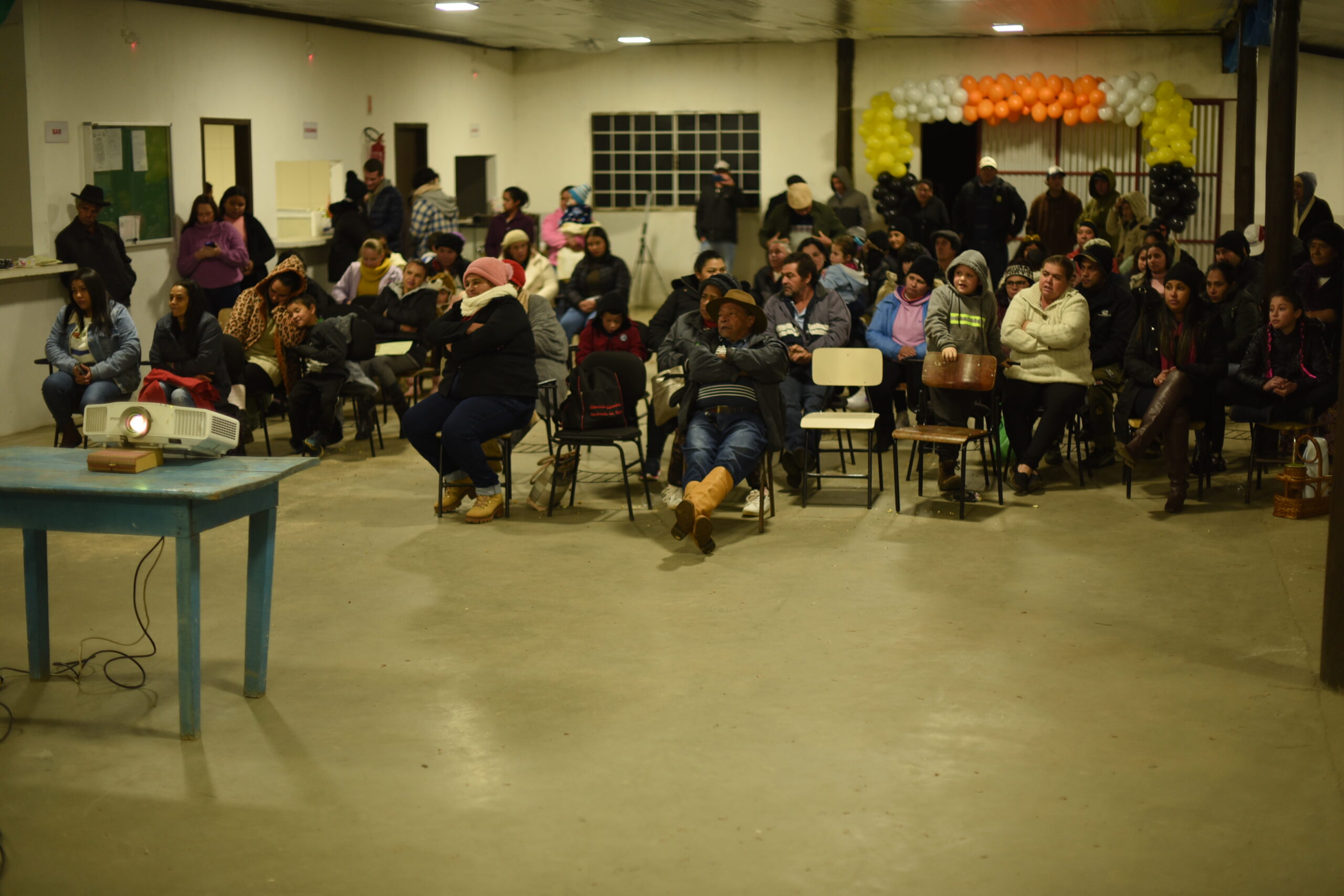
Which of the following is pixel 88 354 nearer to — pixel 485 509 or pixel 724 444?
pixel 485 509

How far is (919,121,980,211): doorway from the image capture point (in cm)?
1627

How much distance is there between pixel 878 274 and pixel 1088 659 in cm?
613

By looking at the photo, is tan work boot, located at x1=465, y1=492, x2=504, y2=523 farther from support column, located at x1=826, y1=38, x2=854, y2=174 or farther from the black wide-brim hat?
support column, located at x1=826, y1=38, x2=854, y2=174

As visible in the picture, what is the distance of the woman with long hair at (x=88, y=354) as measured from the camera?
8188 mm

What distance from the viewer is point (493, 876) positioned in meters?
3.45

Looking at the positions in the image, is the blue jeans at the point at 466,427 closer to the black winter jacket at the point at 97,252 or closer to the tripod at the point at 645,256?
the black winter jacket at the point at 97,252

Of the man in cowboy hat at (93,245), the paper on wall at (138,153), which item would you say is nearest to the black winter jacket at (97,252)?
the man in cowboy hat at (93,245)

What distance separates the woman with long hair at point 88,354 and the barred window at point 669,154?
29.1 feet

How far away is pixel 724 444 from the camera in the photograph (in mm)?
6836

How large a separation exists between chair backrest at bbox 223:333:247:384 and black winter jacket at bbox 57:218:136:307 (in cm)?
155

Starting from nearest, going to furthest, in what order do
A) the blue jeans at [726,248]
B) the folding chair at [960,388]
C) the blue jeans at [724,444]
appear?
the blue jeans at [724,444], the folding chair at [960,388], the blue jeans at [726,248]

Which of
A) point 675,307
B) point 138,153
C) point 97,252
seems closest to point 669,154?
point 138,153

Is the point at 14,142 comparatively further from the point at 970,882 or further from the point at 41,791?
the point at 970,882

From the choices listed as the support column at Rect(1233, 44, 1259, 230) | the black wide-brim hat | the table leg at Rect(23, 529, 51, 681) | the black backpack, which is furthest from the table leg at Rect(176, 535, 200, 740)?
the support column at Rect(1233, 44, 1259, 230)
